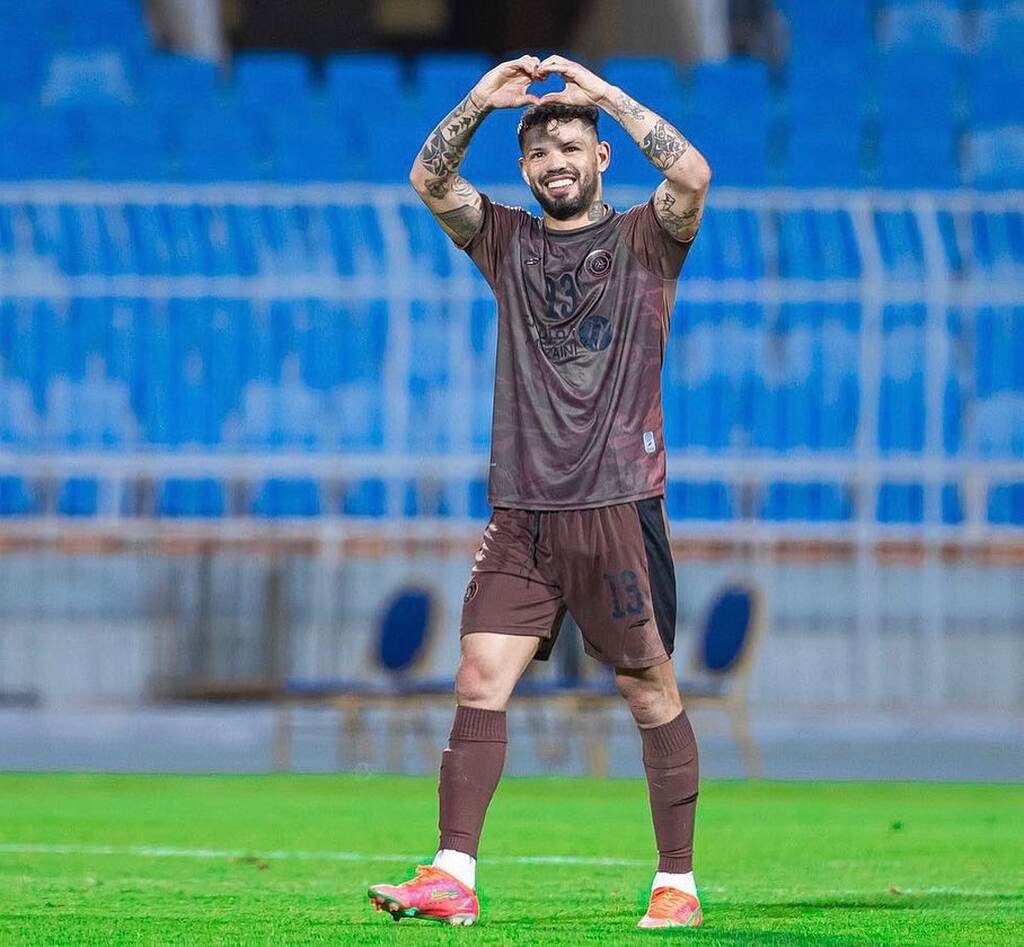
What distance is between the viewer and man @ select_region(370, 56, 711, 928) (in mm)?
5301

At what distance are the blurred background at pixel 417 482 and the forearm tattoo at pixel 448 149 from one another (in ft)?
22.5

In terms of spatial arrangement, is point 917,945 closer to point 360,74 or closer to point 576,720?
point 576,720

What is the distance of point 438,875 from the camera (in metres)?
5.12

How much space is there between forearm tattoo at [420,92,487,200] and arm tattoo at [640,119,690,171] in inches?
16.1

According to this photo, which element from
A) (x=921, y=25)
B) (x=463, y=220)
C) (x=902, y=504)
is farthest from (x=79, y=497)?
(x=463, y=220)

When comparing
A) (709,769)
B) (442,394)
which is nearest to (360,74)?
(442,394)

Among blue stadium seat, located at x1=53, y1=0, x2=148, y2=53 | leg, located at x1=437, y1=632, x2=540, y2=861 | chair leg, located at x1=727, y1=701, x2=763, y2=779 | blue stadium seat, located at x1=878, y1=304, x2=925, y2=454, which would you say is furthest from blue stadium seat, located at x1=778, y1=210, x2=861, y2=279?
leg, located at x1=437, y1=632, x2=540, y2=861

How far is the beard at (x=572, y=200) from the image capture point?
538cm

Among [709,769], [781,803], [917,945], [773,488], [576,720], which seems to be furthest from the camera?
[773,488]

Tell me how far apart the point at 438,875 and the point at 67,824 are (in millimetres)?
4153

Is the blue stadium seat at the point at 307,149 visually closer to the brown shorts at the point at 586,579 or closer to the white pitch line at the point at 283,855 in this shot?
the white pitch line at the point at 283,855

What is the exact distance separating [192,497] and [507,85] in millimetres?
9578

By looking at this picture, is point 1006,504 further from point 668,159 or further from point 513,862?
point 668,159

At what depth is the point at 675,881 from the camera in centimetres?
530
